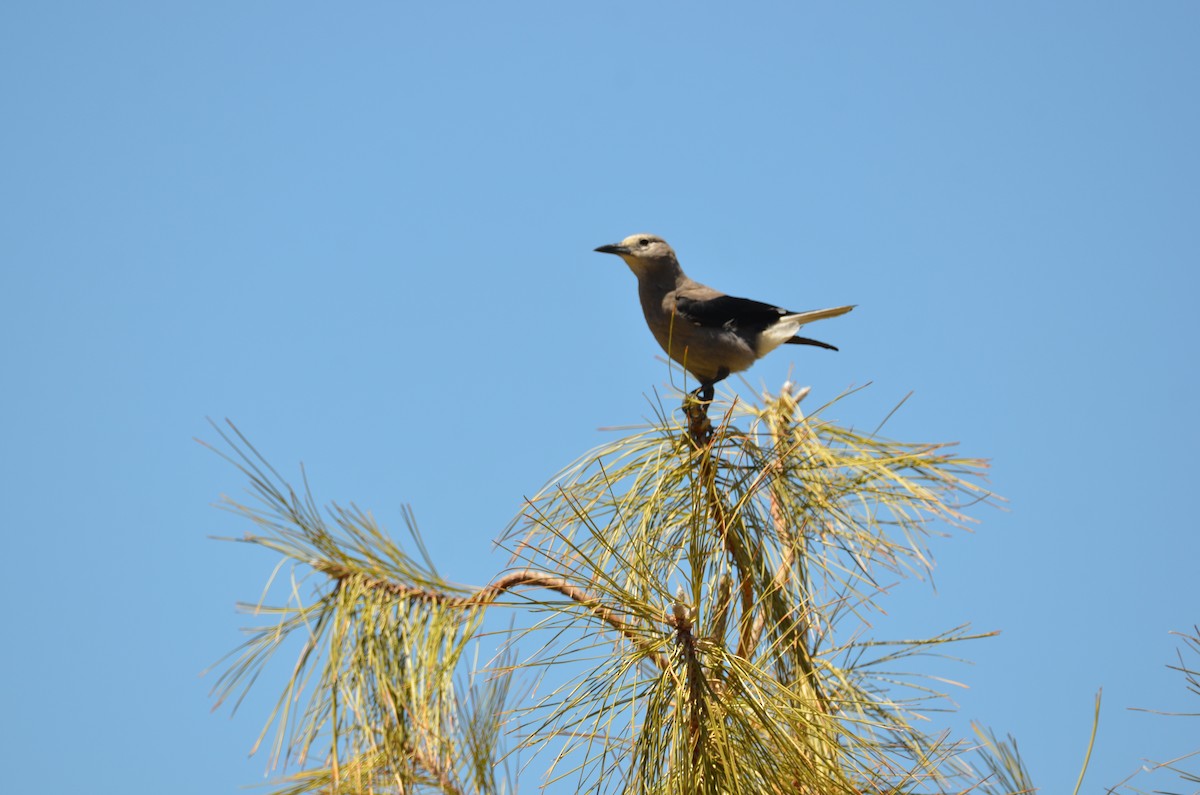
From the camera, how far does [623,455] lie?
272 centimetres

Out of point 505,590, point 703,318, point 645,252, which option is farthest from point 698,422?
point 645,252

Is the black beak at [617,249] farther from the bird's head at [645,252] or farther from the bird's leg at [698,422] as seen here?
the bird's leg at [698,422]

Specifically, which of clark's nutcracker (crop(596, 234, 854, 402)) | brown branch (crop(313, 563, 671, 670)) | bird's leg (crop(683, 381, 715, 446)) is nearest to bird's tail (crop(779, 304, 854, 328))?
clark's nutcracker (crop(596, 234, 854, 402))

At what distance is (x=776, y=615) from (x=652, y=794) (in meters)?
1.00

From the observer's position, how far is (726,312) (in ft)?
13.2

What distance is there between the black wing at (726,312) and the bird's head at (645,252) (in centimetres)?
29

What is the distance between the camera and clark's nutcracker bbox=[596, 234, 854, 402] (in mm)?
3961

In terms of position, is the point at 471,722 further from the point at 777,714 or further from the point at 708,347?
the point at 708,347

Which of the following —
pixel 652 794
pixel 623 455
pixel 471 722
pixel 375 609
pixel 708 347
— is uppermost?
pixel 708 347

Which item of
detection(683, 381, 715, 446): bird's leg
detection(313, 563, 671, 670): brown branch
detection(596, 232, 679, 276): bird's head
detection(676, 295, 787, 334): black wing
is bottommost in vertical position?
detection(313, 563, 671, 670): brown branch

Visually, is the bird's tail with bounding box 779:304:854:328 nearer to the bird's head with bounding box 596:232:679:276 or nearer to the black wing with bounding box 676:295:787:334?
the black wing with bounding box 676:295:787:334

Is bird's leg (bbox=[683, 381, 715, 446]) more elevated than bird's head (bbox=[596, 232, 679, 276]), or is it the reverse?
bird's head (bbox=[596, 232, 679, 276])

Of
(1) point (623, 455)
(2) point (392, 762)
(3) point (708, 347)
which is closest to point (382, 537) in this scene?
(2) point (392, 762)

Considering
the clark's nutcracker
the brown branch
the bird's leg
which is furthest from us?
the clark's nutcracker
